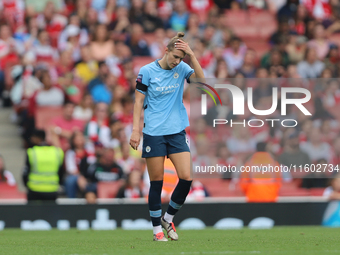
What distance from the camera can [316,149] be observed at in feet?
34.6

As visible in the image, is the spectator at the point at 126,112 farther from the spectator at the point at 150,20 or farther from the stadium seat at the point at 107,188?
the spectator at the point at 150,20

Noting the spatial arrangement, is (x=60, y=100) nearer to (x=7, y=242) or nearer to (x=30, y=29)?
(x=30, y=29)

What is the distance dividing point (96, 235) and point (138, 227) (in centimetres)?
164

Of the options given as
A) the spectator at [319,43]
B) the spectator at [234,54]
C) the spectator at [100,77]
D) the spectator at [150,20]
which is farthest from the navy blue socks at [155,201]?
the spectator at [150,20]

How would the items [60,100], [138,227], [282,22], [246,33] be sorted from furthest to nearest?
[246,33], [282,22], [60,100], [138,227]

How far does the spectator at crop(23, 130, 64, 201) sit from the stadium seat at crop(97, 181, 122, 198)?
0.77m

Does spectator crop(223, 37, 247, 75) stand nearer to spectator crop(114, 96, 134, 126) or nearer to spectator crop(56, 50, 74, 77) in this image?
spectator crop(114, 96, 134, 126)

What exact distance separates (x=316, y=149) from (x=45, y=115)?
5122 millimetres

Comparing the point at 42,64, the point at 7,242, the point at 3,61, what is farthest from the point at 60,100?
the point at 7,242

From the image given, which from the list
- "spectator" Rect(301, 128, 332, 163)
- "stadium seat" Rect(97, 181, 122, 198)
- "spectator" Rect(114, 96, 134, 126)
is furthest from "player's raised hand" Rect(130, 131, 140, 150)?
"spectator" Rect(114, 96, 134, 126)

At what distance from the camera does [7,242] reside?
23.9 feet

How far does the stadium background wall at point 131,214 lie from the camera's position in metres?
9.83

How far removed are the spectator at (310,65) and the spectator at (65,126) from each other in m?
4.85

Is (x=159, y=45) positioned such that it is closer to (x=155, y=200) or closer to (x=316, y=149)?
(x=316, y=149)
